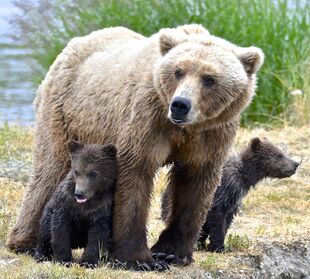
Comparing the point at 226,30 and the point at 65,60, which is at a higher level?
the point at 65,60

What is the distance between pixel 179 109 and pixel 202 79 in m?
0.30

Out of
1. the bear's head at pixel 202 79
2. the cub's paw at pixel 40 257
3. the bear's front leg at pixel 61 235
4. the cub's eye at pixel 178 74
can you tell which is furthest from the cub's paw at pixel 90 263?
the cub's eye at pixel 178 74

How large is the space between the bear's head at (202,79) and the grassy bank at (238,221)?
1.19 m

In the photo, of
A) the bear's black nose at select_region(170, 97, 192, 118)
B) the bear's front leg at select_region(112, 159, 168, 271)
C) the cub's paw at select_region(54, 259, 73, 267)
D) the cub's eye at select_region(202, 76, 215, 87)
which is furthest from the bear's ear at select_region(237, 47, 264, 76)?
the cub's paw at select_region(54, 259, 73, 267)

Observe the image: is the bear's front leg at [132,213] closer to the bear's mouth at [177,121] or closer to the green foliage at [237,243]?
the bear's mouth at [177,121]

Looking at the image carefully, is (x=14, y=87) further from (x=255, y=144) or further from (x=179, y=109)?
(x=179, y=109)

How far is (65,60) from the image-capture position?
26.4ft

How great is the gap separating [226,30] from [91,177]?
8624 mm

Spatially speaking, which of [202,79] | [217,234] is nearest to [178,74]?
[202,79]

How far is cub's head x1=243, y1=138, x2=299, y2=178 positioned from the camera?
9523mm

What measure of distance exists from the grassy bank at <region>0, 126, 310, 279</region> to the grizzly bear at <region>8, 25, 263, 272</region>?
0.30 meters

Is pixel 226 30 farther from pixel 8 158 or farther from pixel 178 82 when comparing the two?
pixel 178 82

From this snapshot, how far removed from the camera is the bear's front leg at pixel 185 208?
760cm

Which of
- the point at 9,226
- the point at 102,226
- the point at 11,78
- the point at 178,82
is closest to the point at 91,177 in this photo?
the point at 102,226
